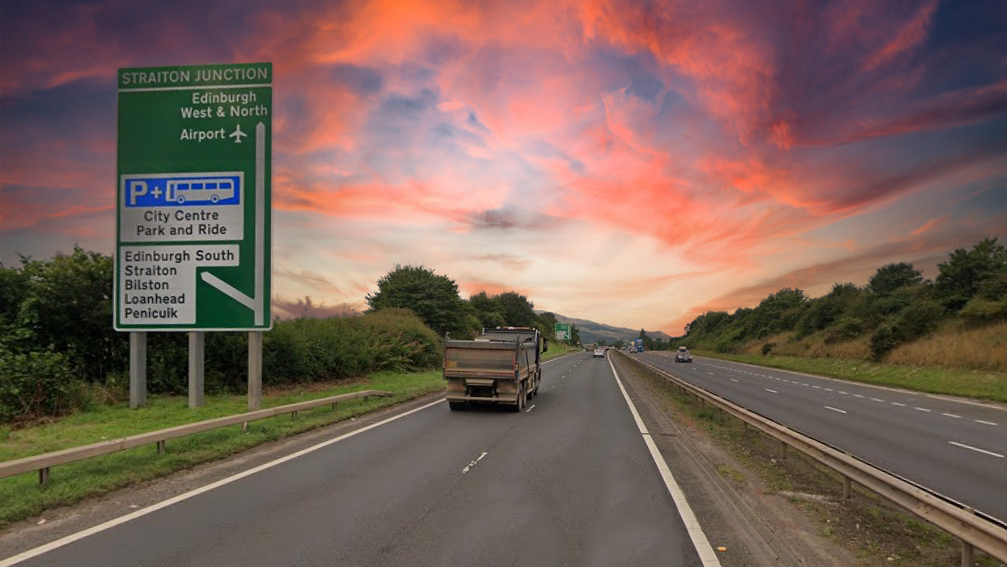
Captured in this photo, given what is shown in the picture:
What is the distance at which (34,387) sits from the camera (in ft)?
48.8

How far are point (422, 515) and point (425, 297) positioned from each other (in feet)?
158

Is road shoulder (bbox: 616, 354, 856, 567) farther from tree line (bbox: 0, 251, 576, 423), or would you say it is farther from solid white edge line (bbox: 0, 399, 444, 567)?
tree line (bbox: 0, 251, 576, 423)

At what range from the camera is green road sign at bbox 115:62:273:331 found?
16406 mm

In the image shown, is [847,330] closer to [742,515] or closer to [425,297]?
[425,297]

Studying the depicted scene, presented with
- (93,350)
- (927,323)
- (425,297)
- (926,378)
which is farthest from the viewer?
(425,297)

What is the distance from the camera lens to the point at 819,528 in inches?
260

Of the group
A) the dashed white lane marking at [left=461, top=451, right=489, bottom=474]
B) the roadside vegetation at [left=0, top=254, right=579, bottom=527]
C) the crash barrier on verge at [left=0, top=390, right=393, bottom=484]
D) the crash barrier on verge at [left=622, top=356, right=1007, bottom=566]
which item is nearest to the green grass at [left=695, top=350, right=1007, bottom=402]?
the crash barrier on verge at [left=622, top=356, right=1007, bottom=566]

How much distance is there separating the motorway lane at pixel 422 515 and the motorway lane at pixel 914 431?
4.41m

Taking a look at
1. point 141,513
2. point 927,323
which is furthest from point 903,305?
point 141,513

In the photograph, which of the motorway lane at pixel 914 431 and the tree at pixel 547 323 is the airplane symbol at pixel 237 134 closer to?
the motorway lane at pixel 914 431

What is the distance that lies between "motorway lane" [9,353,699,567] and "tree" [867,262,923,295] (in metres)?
95.0

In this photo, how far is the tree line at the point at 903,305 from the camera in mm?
41906

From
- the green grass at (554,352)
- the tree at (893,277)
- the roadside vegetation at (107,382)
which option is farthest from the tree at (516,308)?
the roadside vegetation at (107,382)

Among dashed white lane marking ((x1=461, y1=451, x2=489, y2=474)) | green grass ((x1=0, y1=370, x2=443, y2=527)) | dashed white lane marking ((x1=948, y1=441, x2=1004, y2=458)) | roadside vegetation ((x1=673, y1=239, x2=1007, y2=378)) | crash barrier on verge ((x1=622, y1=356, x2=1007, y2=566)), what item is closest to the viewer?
crash barrier on verge ((x1=622, y1=356, x2=1007, y2=566))
